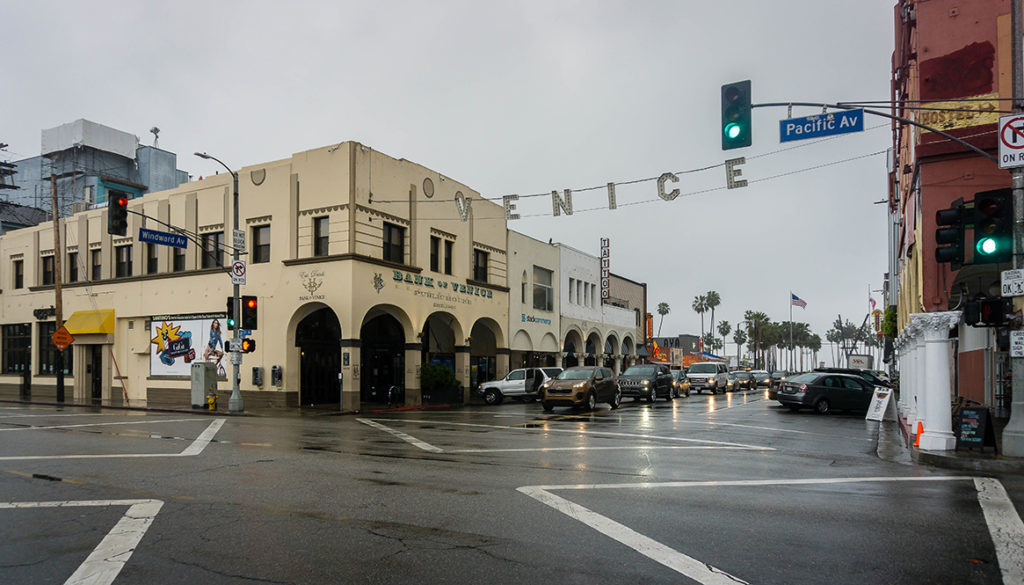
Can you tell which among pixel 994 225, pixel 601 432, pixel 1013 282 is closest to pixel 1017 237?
pixel 994 225

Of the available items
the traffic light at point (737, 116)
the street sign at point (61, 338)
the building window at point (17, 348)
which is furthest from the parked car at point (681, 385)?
the building window at point (17, 348)

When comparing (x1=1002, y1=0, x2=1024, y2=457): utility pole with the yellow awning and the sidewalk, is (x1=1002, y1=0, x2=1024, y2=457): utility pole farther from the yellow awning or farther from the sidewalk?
the yellow awning

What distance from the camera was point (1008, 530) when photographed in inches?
279

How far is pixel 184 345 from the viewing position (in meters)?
29.9

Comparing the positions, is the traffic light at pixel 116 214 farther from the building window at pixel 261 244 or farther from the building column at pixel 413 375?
the building column at pixel 413 375

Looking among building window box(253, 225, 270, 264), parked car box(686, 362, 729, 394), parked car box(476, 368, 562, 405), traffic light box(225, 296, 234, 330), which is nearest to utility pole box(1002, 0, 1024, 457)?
parked car box(476, 368, 562, 405)

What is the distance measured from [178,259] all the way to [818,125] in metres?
27.2

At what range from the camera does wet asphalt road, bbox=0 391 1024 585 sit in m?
5.54

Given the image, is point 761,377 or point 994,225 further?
point 761,377

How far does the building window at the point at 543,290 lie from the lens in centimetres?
3950

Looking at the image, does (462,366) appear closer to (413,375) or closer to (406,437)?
(413,375)

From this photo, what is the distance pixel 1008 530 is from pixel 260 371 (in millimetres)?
25028

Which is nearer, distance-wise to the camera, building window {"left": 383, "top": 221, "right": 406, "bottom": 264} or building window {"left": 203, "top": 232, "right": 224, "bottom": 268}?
building window {"left": 383, "top": 221, "right": 406, "bottom": 264}

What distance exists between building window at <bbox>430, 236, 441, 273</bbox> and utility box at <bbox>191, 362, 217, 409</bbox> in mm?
9854
